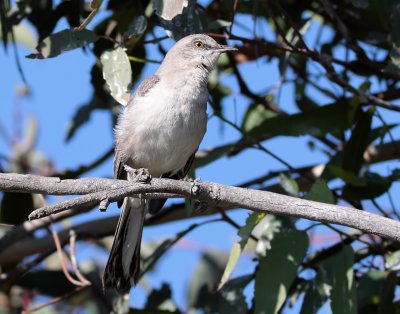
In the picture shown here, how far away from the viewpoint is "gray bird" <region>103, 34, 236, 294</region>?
431 centimetres

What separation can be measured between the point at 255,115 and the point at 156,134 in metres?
1.31

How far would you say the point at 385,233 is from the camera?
3.02 m

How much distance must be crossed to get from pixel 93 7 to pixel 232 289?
6.25 feet

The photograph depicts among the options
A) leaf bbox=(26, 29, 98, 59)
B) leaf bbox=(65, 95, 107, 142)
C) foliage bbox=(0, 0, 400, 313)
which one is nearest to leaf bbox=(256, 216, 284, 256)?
foliage bbox=(0, 0, 400, 313)

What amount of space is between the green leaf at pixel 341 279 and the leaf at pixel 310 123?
37.3 inches

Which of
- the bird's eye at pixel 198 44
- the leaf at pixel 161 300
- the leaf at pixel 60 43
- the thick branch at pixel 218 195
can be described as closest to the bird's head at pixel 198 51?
the bird's eye at pixel 198 44

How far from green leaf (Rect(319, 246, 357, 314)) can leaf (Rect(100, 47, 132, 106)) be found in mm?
1416

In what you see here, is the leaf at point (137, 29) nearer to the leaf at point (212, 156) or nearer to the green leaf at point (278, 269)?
the leaf at point (212, 156)

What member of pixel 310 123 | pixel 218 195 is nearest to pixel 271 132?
pixel 310 123

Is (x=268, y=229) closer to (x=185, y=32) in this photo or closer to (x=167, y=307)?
(x=167, y=307)

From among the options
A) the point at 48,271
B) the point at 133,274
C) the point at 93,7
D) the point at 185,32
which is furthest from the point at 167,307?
the point at 93,7

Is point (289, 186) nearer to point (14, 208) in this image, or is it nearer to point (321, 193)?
point (321, 193)

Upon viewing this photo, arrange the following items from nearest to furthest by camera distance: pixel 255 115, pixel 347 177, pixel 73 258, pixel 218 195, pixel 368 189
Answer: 1. pixel 218 195
2. pixel 347 177
3. pixel 368 189
4. pixel 73 258
5. pixel 255 115

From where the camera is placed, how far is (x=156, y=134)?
431 centimetres
